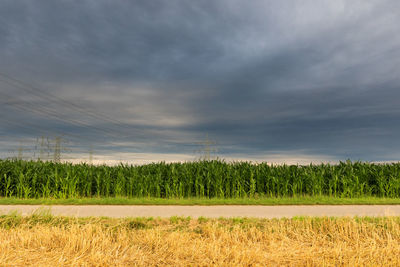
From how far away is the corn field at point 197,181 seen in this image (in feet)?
55.3

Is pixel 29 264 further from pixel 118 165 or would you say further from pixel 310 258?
pixel 118 165

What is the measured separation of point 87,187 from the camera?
17.5 metres

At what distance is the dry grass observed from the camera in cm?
584

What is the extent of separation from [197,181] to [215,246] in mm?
10706

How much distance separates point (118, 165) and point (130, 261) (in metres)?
13.8

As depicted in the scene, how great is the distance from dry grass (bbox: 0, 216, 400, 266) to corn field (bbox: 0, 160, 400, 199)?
344 inches

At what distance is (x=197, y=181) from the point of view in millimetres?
16844

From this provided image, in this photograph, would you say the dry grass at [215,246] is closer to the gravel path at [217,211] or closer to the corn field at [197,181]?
the gravel path at [217,211]

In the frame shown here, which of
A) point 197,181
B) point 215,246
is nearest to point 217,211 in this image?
point 197,181

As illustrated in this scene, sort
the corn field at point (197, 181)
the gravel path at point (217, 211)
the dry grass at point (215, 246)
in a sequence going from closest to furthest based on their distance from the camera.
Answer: the dry grass at point (215, 246) → the gravel path at point (217, 211) → the corn field at point (197, 181)

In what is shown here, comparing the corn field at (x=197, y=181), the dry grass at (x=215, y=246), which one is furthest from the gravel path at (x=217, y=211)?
the corn field at (x=197, y=181)

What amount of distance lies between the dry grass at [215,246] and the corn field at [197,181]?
8747mm

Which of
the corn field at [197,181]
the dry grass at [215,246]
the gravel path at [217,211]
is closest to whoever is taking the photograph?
the dry grass at [215,246]

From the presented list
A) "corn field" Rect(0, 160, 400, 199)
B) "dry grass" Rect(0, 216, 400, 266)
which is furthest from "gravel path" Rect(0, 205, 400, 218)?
"corn field" Rect(0, 160, 400, 199)
